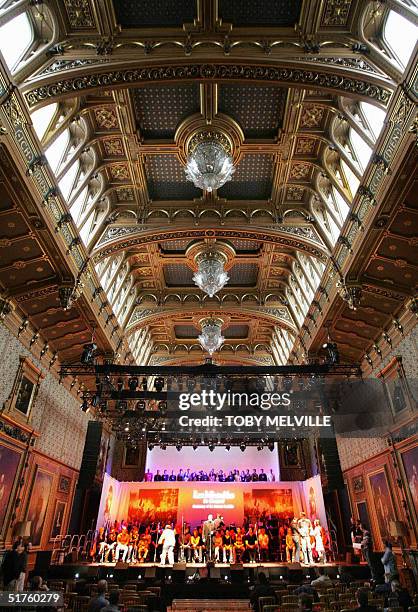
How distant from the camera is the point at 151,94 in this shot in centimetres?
1025

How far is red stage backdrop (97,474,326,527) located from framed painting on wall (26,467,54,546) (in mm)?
8014

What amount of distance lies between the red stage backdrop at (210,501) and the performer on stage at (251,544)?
1.94 m

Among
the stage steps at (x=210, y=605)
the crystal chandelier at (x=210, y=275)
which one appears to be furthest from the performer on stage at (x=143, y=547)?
the crystal chandelier at (x=210, y=275)

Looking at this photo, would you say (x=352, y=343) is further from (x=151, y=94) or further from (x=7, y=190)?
(x=7, y=190)

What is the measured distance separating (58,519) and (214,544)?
299 inches

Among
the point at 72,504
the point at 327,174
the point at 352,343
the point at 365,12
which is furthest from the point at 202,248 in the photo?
the point at 72,504

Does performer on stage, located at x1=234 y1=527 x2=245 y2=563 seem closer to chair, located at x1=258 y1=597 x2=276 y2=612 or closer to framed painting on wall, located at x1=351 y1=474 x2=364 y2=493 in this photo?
framed painting on wall, located at x1=351 y1=474 x2=364 y2=493

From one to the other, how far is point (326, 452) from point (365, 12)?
16.1 m

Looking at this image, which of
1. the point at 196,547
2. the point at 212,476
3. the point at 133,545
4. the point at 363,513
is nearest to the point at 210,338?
the point at 363,513

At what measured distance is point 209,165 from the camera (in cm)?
976

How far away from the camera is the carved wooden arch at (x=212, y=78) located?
7.90 m

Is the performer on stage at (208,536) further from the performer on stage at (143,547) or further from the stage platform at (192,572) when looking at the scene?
the stage platform at (192,572)

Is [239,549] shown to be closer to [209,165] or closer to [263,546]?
[263,546]

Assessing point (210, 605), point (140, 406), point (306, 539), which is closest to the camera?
point (210, 605)
